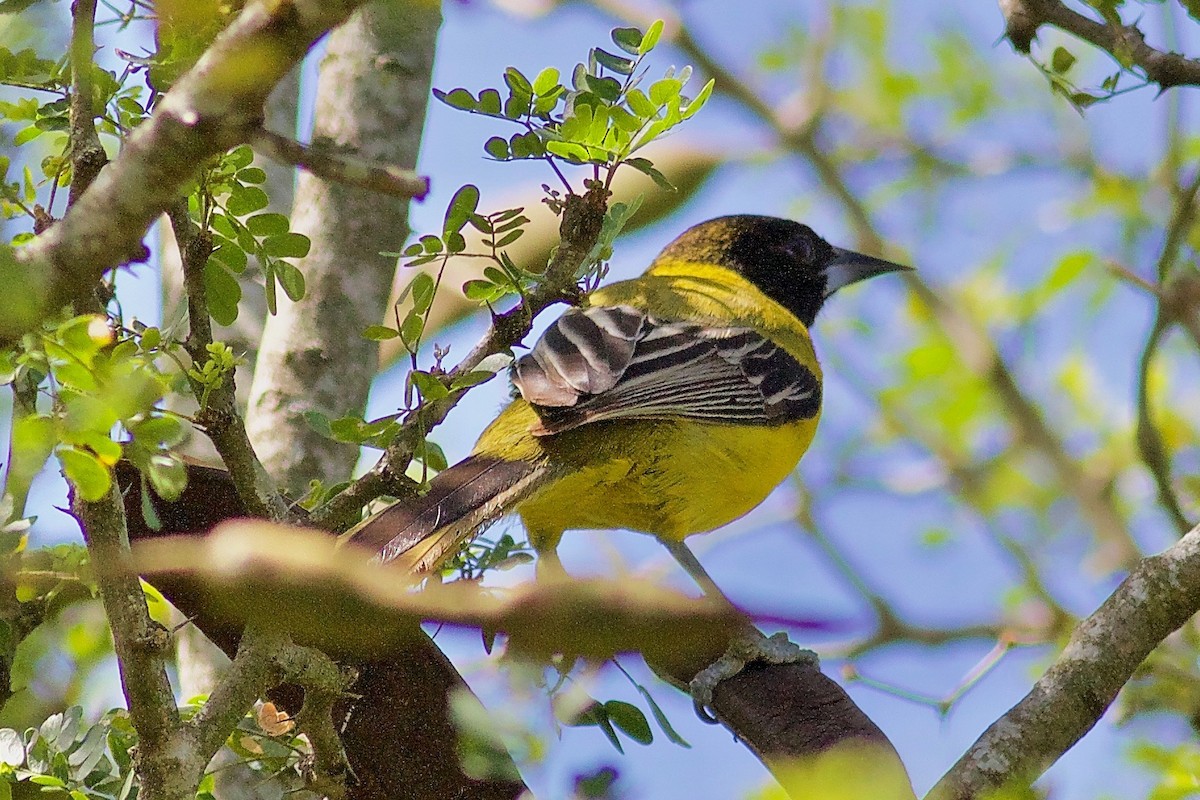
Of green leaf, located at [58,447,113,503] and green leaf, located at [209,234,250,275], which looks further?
green leaf, located at [209,234,250,275]

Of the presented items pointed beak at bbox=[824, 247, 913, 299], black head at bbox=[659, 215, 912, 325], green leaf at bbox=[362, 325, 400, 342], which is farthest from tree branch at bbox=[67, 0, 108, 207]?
pointed beak at bbox=[824, 247, 913, 299]

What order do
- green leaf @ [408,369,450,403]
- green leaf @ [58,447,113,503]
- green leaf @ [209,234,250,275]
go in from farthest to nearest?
green leaf @ [209,234,250,275], green leaf @ [408,369,450,403], green leaf @ [58,447,113,503]

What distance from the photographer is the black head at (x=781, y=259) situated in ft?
20.6

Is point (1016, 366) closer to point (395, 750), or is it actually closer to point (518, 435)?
point (518, 435)

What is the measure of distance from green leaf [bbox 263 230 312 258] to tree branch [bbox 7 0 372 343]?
1188 mm

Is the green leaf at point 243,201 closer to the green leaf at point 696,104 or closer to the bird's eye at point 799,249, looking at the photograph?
the green leaf at point 696,104

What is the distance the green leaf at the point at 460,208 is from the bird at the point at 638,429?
2.02ft

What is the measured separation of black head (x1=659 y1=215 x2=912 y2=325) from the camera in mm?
6285

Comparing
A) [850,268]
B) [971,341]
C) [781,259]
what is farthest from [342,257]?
[971,341]

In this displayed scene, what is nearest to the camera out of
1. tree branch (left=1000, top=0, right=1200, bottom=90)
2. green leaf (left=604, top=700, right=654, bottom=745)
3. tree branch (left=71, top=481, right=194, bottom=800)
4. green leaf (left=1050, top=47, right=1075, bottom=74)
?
tree branch (left=71, top=481, right=194, bottom=800)

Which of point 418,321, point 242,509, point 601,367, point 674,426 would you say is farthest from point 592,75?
point 674,426

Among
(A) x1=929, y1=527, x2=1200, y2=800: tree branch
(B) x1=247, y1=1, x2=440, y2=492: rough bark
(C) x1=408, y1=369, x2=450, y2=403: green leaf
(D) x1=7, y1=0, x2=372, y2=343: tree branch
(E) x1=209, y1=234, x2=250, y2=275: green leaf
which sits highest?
(B) x1=247, y1=1, x2=440, y2=492: rough bark

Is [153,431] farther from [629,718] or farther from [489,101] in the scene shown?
[629,718]

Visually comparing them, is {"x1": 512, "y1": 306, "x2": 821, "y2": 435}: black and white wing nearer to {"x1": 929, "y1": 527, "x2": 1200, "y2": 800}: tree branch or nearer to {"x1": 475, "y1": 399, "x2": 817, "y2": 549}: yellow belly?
{"x1": 475, "y1": 399, "x2": 817, "y2": 549}: yellow belly
